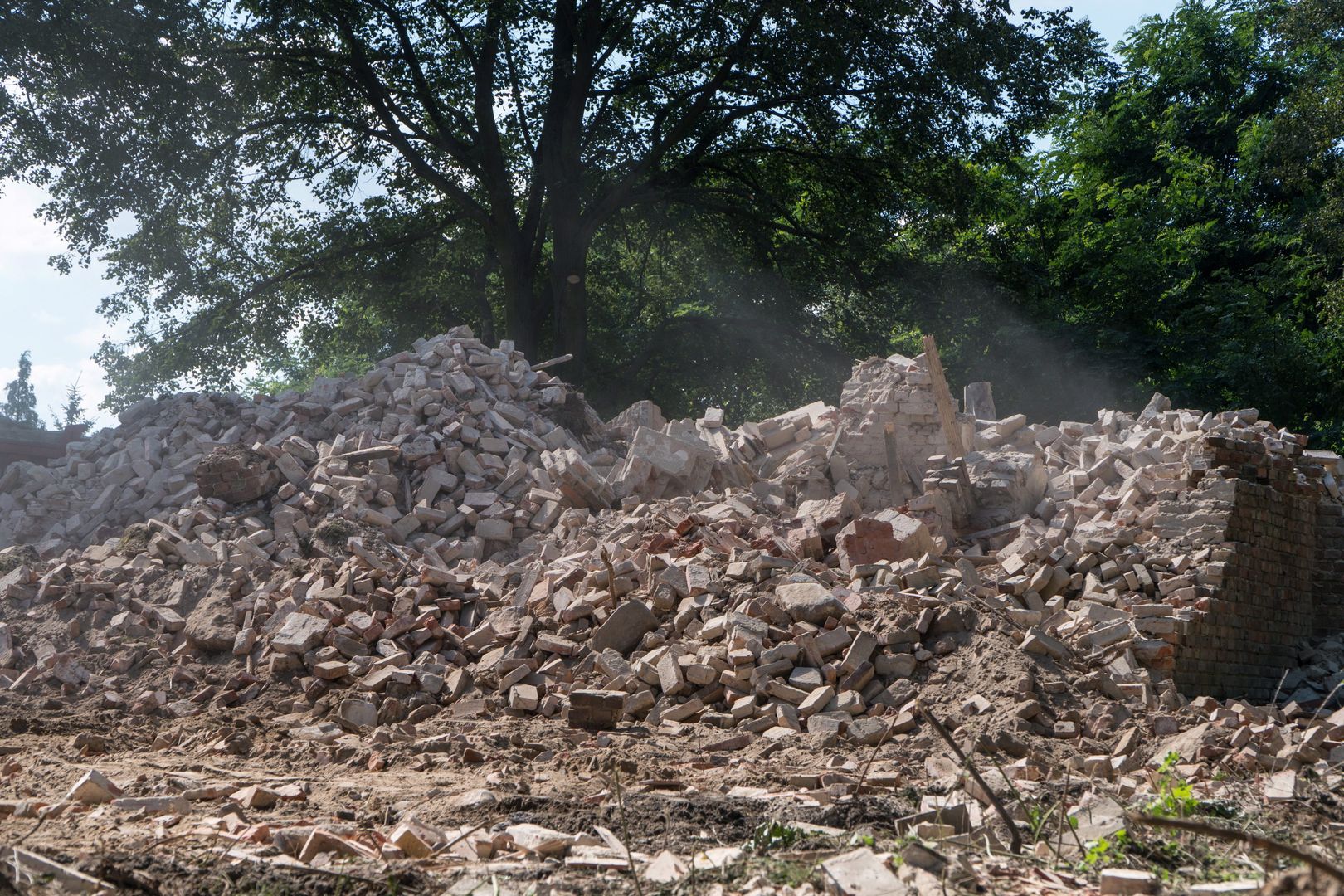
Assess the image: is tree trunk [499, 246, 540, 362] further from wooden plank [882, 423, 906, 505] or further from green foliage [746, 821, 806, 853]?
green foliage [746, 821, 806, 853]

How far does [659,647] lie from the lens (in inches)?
285

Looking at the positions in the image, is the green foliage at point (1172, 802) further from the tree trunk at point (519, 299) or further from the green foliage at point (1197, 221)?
the green foliage at point (1197, 221)

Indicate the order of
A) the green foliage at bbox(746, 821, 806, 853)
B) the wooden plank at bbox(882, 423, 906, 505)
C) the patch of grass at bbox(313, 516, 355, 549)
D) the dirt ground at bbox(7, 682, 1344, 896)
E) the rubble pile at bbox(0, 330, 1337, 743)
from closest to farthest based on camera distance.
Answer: the dirt ground at bbox(7, 682, 1344, 896)
the green foliage at bbox(746, 821, 806, 853)
the rubble pile at bbox(0, 330, 1337, 743)
the patch of grass at bbox(313, 516, 355, 549)
the wooden plank at bbox(882, 423, 906, 505)

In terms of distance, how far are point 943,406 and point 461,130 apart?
12.2 m

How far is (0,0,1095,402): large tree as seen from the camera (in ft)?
54.9

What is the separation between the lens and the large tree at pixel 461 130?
16719 mm

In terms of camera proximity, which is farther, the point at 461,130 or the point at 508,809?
the point at 461,130

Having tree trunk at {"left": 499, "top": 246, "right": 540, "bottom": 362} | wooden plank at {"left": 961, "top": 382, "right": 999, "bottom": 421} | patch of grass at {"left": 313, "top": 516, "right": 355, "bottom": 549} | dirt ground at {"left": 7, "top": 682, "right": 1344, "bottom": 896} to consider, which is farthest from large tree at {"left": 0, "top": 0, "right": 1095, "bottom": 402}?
dirt ground at {"left": 7, "top": 682, "right": 1344, "bottom": 896}

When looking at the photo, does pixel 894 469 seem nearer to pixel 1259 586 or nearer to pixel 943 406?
pixel 943 406

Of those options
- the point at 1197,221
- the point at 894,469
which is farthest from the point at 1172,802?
the point at 1197,221

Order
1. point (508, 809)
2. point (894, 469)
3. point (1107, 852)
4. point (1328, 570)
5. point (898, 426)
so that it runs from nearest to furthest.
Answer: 1. point (1107, 852)
2. point (508, 809)
3. point (1328, 570)
4. point (894, 469)
5. point (898, 426)

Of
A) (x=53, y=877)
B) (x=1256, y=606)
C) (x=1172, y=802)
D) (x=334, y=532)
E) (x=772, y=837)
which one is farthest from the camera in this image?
(x=334, y=532)

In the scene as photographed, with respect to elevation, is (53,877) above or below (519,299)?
below

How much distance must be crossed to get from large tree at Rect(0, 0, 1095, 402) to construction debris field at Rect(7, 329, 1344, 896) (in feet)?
20.6
